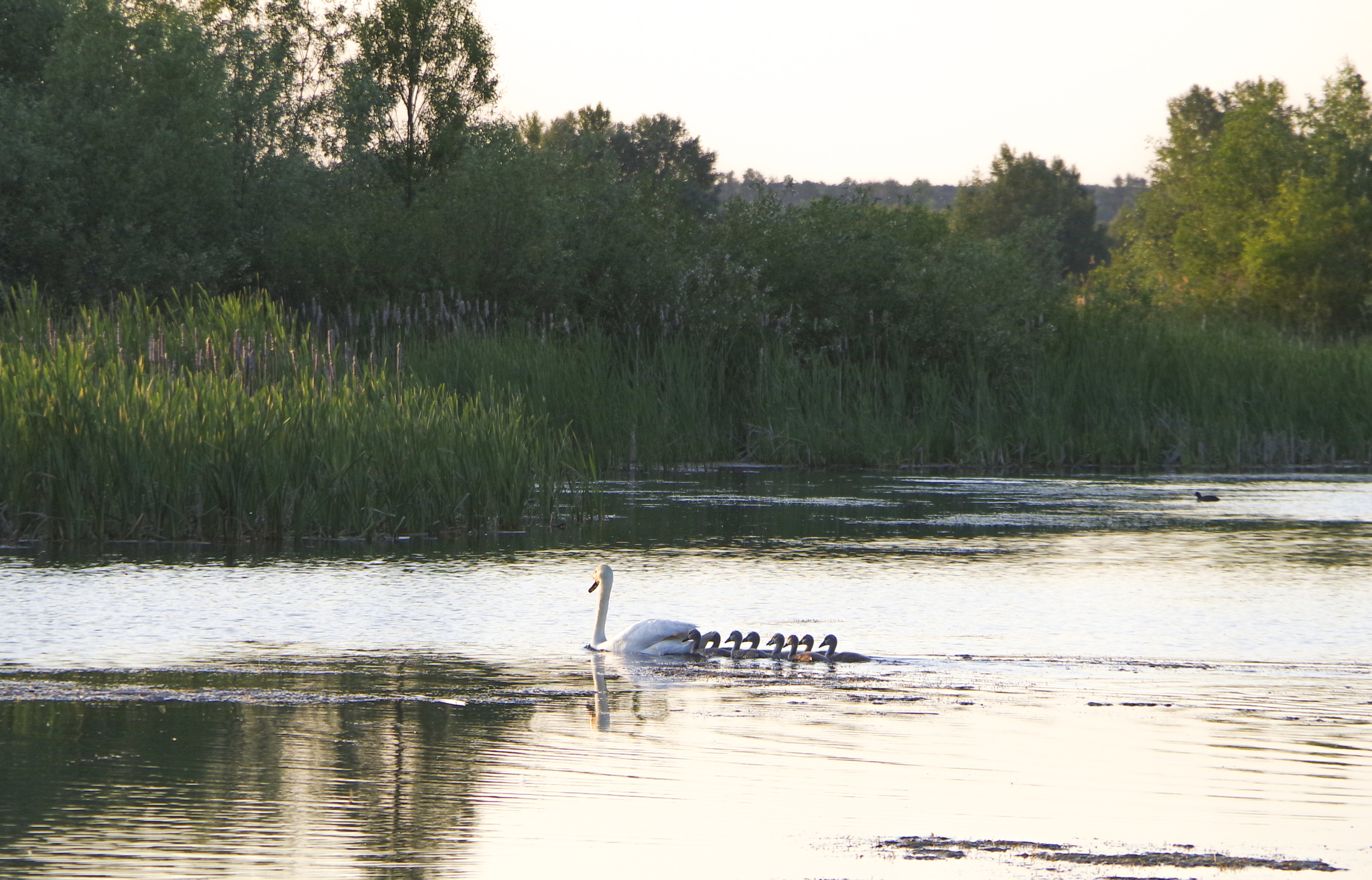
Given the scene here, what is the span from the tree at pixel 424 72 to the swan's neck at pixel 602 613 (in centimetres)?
3636

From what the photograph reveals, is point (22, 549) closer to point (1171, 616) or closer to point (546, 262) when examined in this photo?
point (1171, 616)

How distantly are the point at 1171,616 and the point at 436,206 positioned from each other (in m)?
23.0

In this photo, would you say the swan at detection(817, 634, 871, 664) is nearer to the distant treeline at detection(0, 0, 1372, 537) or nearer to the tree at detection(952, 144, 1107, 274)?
the distant treeline at detection(0, 0, 1372, 537)

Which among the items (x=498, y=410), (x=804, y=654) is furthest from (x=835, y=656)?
(x=498, y=410)

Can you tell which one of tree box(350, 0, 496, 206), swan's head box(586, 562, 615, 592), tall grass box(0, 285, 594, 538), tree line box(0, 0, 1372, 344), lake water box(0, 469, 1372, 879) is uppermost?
tree box(350, 0, 496, 206)

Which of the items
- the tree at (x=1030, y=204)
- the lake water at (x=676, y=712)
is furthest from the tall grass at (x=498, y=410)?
the tree at (x=1030, y=204)

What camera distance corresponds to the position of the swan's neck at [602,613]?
9.83m

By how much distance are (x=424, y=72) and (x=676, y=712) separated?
1582 inches

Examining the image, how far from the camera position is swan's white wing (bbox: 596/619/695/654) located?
31.3 ft

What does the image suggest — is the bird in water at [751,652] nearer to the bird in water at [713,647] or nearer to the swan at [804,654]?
the bird in water at [713,647]

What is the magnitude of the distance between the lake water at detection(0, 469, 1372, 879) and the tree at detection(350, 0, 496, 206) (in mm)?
32562

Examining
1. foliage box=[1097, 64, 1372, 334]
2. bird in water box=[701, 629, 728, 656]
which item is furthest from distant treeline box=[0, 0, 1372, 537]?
foliage box=[1097, 64, 1372, 334]

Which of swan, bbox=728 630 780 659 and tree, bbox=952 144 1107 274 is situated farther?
tree, bbox=952 144 1107 274

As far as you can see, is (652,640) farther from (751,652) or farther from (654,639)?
(751,652)
